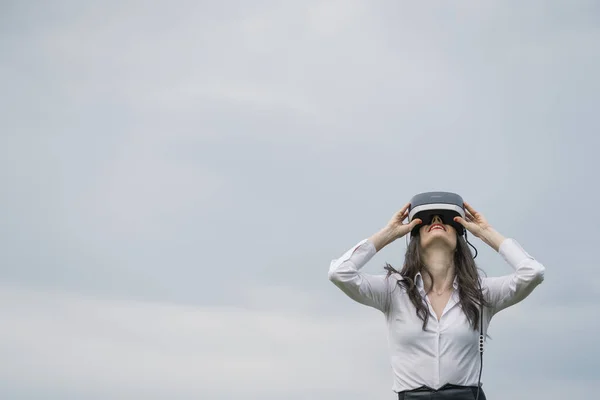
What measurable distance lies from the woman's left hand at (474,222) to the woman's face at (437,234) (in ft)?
0.38

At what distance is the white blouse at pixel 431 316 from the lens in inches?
284

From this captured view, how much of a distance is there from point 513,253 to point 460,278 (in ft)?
1.62

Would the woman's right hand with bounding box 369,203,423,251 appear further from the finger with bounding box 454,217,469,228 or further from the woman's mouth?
the finger with bounding box 454,217,469,228

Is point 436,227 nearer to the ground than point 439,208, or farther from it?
nearer to the ground

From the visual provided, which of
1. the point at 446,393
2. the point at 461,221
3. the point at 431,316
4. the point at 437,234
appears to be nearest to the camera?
the point at 446,393

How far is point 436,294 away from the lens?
7.63 metres

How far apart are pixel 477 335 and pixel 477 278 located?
557 mm

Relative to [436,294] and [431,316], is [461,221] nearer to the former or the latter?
[436,294]

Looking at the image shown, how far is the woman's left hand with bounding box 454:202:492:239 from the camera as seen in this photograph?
784cm

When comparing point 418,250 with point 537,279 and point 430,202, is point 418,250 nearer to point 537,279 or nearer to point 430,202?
point 430,202

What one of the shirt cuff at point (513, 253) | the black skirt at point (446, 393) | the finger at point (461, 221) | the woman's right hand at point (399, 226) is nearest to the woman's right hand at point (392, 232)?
the woman's right hand at point (399, 226)

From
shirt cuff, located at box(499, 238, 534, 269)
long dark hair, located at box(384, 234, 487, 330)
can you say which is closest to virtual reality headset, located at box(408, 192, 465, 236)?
long dark hair, located at box(384, 234, 487, 330)

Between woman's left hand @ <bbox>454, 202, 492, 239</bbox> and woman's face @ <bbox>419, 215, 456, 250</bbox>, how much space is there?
12 cm

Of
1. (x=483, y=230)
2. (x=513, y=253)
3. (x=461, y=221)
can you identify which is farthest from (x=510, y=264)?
(x=461, y=221)
